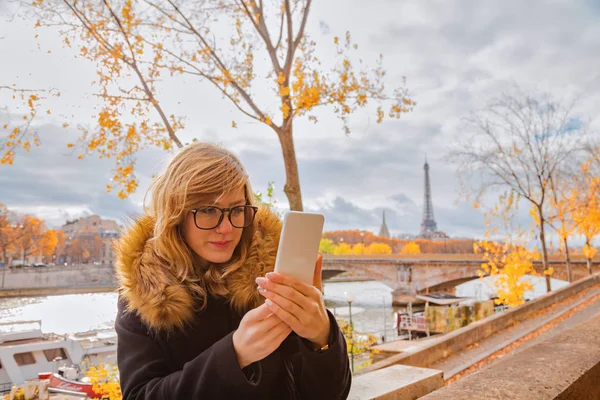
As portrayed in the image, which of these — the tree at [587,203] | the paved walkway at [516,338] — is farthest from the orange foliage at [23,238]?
the tree at [587,203]

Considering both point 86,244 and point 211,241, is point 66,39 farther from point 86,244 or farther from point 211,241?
point 86,244

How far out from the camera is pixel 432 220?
63125 millimetres

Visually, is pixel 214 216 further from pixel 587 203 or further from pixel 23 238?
pixel 587 203

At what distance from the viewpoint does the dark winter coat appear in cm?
95

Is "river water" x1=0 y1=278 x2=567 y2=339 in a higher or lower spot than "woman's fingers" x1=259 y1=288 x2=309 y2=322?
lower

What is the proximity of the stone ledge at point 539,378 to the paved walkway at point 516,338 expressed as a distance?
8.94ft

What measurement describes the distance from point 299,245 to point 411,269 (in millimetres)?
35027

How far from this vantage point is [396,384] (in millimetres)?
Result: 2443

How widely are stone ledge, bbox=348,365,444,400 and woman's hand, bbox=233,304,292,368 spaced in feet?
4.29

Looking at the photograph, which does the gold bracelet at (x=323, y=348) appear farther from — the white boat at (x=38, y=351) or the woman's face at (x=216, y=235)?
the white boat at (x=38, y=351)

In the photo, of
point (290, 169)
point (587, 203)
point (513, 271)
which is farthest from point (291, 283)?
point (587, 203)

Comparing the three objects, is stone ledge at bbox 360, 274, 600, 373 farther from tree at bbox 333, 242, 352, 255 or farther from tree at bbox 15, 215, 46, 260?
tree at bbox 333, 242, 352, 255

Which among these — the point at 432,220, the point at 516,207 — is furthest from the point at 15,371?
the point at 432,220

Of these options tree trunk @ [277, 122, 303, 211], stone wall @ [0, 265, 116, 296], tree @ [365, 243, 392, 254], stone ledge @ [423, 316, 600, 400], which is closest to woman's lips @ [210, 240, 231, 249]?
stone ledge @ [423, 316, 600, 400]
